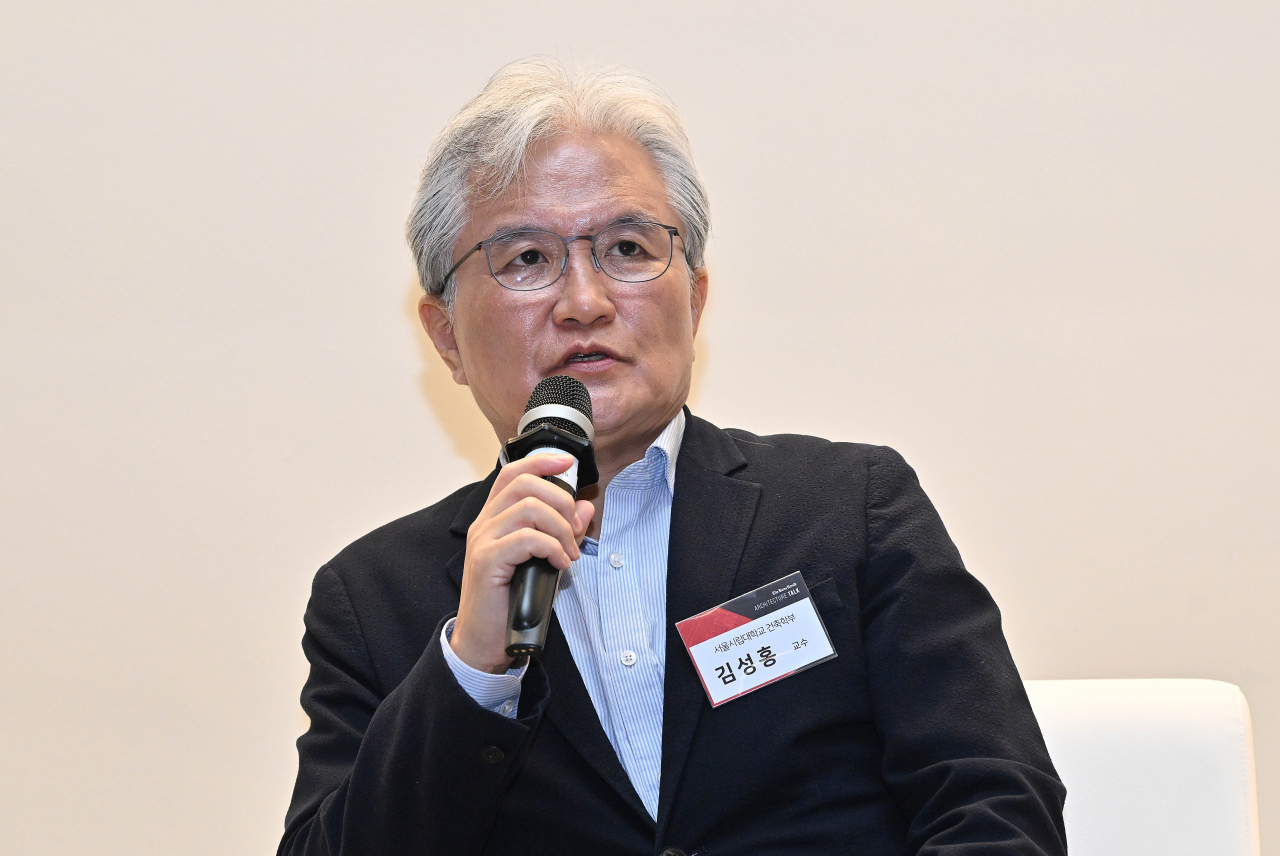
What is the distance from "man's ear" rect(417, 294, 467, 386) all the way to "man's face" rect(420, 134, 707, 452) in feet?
0.35

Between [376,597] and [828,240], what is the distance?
1.32 metres

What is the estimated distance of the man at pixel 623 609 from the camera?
1469 mm

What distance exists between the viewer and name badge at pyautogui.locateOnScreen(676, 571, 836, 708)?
64.9 inches

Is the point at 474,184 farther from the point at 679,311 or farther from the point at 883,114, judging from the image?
the point at 883,114

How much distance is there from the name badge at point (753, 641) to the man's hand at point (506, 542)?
0.33 m

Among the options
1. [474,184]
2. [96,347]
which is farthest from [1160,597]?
[96,347]

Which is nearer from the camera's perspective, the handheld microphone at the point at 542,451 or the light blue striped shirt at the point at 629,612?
the handheld microphone at the point at 542,451

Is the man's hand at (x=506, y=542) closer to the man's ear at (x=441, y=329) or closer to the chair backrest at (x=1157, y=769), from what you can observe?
the man's ear at (x=441, y=329)

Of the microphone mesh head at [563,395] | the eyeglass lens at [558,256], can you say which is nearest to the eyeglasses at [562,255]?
the eyeglass lens at [558,256]

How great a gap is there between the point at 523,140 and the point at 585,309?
31 centimetres

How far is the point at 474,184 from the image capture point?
1886 millimetres

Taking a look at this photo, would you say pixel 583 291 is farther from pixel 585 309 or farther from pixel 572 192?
pixel 572 192

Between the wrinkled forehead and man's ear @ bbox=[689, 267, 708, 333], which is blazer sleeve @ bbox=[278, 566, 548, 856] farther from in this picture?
man's ear @ bbox=[689, 267, 708, 333]

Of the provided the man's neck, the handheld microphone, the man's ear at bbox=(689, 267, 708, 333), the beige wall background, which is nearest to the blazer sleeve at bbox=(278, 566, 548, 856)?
the handheld microphone
